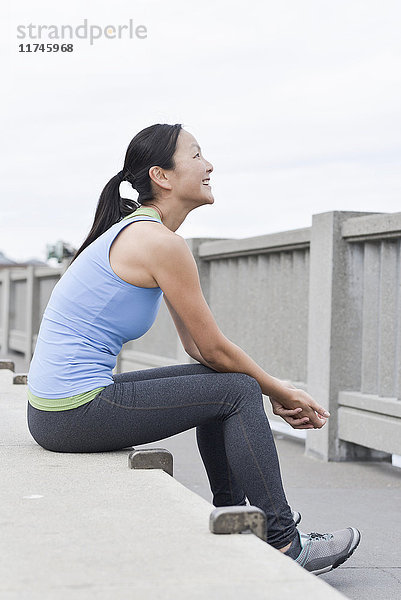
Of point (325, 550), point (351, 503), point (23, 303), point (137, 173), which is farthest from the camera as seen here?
point (23, 303)

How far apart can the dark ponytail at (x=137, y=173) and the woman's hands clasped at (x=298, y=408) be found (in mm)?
926

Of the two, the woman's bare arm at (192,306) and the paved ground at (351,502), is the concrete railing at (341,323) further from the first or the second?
the woman's bare arm at (192,306)

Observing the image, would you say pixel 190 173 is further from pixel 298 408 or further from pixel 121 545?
pixel 121 545

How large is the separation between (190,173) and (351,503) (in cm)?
212

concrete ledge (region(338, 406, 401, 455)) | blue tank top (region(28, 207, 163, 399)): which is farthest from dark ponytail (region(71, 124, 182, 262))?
concrete ledge (region(338, 406, 401, 455))

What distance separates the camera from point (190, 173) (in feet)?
13.1

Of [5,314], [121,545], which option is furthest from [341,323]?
[5,314]

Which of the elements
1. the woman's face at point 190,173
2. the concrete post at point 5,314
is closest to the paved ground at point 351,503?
the woman's face at point 190,173

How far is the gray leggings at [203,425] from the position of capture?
134 inches

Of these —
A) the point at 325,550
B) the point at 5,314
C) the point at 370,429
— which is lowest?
the point at 325,550

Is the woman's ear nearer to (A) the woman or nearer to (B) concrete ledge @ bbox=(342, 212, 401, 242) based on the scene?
(A) the woman

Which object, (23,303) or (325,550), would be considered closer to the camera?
(325,550)

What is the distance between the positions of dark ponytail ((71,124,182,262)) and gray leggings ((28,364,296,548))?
25.3 inches

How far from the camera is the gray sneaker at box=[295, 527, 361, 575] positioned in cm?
344
